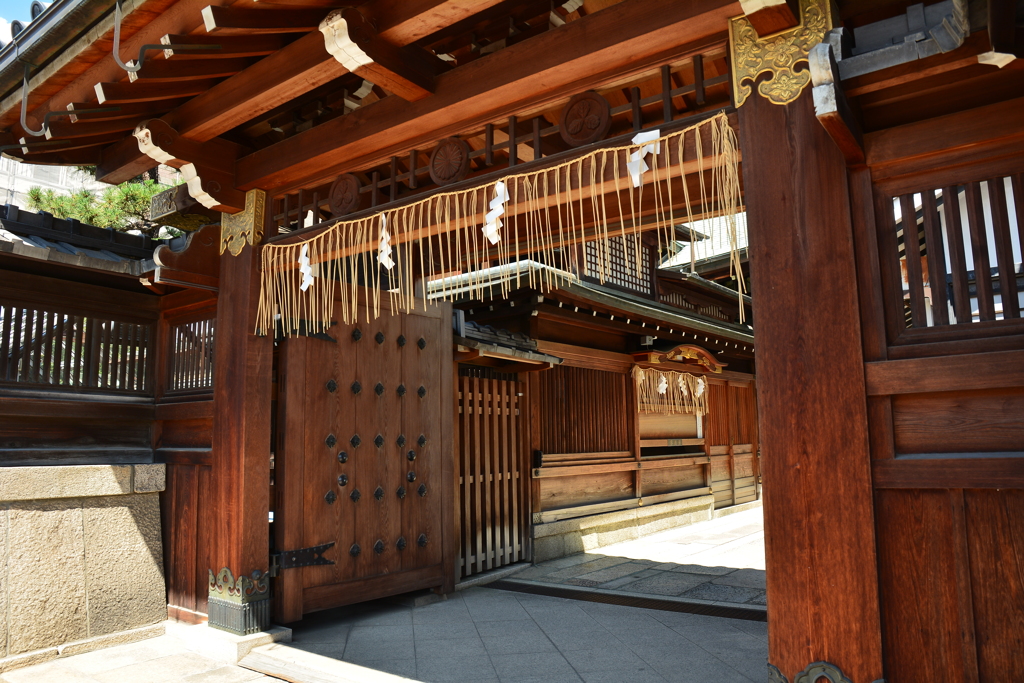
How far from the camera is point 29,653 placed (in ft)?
15.4

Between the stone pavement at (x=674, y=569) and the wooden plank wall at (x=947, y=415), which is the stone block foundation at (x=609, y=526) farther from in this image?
the wooden plank wall at (x=947, y=415)

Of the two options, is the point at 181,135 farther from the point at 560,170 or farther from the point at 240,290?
the point at 560,170

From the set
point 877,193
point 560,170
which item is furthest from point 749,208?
point 560,170

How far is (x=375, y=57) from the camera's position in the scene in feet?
11.7

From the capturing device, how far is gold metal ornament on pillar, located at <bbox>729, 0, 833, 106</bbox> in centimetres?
277

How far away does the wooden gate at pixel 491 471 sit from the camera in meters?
7.52

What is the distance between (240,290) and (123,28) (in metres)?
1.94

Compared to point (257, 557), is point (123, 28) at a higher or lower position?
higher

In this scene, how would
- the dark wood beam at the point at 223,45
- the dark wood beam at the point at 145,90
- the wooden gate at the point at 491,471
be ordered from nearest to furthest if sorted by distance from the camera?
the dark wood beam at the point at 223,45 → the dark wood beam at the point at 145,90 → the wooden gate at the point at 491,471

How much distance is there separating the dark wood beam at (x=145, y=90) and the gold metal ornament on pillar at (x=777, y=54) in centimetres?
342

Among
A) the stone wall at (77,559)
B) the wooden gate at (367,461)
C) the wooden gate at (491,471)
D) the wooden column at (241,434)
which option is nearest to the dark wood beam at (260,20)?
the wooden column at (241,434)

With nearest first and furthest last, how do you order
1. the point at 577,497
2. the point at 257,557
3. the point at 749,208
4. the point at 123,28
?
the point at 749,208
the point at 123,28
the point at 257,557
the point at 577,497

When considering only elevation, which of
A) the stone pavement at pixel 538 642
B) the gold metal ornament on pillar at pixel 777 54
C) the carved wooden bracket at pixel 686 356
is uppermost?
the gold metal ornament on pillar at pixel 777 54

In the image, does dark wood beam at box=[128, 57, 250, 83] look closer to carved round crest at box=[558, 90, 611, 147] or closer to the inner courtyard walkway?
carved round crest at box=[558, 90, 611, 147]
